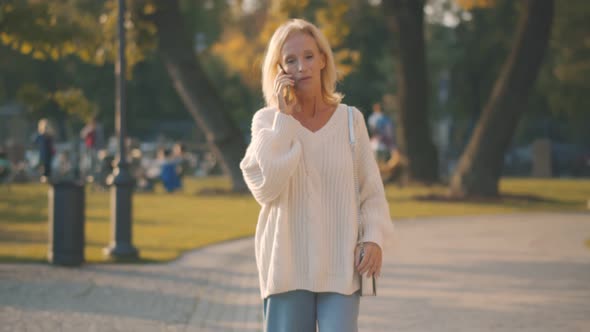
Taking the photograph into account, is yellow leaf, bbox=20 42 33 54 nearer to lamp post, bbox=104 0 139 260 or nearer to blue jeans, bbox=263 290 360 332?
lamp post, bbox=104 0 139 260

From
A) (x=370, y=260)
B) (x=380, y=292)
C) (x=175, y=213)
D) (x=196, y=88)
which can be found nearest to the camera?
(x=370, y=260)

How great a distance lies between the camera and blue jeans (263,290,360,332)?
3979 mm

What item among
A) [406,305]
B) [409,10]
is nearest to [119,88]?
[406,305]

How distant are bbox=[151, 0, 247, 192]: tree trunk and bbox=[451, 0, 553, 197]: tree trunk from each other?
18.4 ft

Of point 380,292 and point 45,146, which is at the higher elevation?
point 45,146

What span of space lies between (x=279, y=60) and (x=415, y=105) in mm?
22851

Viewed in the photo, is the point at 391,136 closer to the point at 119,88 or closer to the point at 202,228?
the point at 202,228

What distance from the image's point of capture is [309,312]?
4039mm

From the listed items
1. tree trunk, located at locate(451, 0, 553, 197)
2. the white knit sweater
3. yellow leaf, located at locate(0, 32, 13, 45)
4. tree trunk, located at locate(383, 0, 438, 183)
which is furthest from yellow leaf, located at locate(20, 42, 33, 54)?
tree trunk, located at locate(383, 0, 438, 183)

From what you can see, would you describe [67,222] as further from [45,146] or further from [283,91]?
[45,146]

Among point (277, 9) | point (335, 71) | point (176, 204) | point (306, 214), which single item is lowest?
point (176, 204)

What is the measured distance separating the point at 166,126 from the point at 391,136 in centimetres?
3966

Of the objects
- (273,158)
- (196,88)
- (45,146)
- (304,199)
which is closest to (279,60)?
(273,158)

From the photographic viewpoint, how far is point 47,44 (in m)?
11.6
